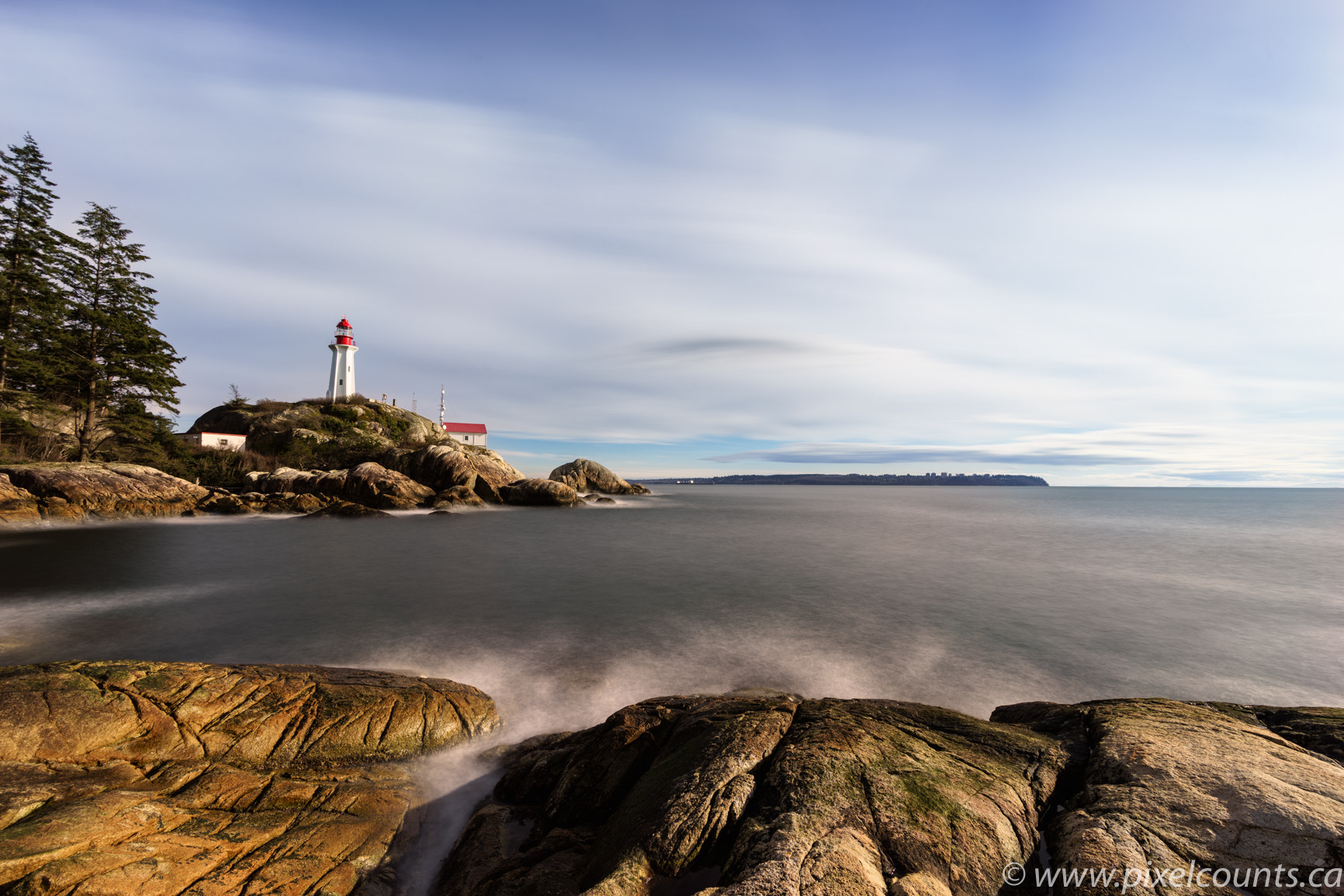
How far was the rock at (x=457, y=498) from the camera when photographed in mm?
41188

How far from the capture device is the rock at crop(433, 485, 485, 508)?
41.2 metres

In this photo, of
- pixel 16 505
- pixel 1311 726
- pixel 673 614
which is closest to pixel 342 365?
pixel 16 505

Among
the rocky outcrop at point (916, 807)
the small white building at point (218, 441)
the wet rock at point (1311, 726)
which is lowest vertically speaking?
the rocky outcrop at point (916, 807)

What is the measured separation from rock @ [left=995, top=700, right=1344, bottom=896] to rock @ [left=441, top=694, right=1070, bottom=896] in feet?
1.30

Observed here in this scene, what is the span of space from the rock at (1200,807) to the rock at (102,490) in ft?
127

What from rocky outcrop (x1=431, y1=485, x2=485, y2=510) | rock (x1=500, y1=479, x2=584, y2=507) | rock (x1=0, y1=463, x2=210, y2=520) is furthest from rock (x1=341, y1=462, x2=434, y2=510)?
rock (x1=500, y1=479, x2=584, y2=507)

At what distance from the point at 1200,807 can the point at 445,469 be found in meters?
48.6

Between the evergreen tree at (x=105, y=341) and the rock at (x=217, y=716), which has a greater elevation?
the evergreen tree at (x=105, y=341)

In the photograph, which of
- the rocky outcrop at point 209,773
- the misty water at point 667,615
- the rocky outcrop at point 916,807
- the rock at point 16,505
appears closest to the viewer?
the rocky outcrop at point 916,807

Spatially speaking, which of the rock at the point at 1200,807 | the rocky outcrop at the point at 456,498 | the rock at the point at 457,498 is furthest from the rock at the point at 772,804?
the rock at the point at 457,498

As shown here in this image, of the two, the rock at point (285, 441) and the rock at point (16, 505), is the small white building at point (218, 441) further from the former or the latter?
the rock at point (16, 505)

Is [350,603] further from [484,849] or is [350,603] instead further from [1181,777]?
[1181,777]

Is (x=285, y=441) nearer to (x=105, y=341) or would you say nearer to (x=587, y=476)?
(x=105, y=341)

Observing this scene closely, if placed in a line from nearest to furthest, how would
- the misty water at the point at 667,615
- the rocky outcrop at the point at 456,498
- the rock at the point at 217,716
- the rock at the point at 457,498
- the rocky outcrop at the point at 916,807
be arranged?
the rocky outcrop at the point at 916,807 → the rock at the point at 217,716 → the misty water at the point at 667,615 → the rocky outcrop at the point at 456,498 → the rock at the point at 457,498
